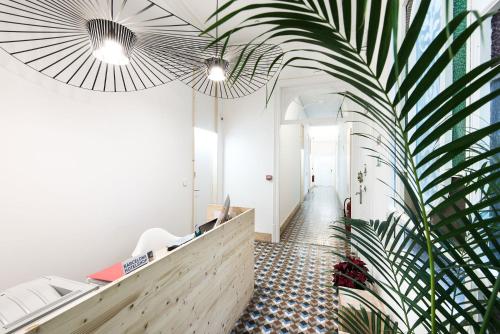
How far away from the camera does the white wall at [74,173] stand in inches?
66.8

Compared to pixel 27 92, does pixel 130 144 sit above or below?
below

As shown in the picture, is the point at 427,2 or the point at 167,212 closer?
the point at 427,2

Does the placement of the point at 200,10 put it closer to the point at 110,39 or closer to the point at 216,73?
the point at 216,73

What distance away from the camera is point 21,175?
173 cm

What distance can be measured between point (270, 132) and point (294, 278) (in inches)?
99.1

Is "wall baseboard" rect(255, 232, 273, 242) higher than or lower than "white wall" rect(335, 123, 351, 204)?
lower

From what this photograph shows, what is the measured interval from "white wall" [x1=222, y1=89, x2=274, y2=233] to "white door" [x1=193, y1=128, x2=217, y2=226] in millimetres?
282

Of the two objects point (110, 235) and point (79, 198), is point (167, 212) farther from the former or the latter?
point (79, 198)

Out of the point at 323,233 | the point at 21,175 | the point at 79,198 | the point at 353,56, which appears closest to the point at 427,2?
the point at 353,56

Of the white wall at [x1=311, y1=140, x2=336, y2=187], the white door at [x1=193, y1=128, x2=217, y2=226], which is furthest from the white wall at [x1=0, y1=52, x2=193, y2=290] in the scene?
the white wall at [x1=311, y1=140, x2=336, y2=187]

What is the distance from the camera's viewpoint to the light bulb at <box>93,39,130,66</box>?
116 centimetres

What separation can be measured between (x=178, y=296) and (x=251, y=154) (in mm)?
3316

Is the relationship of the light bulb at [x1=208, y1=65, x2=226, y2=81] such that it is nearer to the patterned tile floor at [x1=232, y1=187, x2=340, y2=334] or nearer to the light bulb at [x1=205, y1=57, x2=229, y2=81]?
the light bulb at [x1=205, y1=57, x2=229, y2=81]

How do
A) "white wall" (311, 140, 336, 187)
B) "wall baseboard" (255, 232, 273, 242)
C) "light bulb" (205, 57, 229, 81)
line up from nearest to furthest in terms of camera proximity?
"light bulb" (205, 57, 229, 81)
"wall baseboard" (255, 232, 273, 242)
"white wall" (311, 140, 336, 187)
